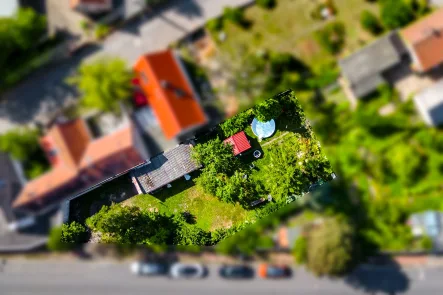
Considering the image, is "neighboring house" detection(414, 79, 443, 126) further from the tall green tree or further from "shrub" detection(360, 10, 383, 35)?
the tall green tree

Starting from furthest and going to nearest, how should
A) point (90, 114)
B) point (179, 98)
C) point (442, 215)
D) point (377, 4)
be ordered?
point (442, 215)
point (377, 4)
point (179, 98)
point (90, 114)

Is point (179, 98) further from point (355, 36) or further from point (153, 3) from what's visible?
point (355, 36)

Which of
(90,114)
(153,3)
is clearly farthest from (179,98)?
(153,3)

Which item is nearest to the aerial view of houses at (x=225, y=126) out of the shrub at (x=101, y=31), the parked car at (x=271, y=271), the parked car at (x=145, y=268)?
the shrub at (x=101, y=31)

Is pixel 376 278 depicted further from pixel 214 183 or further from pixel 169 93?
pixel 169 93

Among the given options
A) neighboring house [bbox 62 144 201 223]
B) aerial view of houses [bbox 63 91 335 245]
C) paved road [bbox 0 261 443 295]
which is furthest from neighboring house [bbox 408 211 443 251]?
neighboring house [bbox 62 144 201 223]

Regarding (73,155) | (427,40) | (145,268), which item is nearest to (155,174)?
(73,155)
